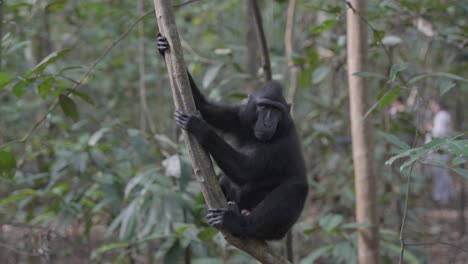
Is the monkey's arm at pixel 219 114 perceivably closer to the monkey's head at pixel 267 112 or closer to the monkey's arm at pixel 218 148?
the monkey's head at pixel 267 112

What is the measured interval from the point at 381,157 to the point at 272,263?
5.78 meters

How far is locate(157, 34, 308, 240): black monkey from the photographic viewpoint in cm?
393

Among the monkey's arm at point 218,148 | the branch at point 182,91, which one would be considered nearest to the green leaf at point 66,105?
the monkey's arm at point 218,148

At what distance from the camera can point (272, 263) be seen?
3.51 metres

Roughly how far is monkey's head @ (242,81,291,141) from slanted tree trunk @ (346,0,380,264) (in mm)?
747

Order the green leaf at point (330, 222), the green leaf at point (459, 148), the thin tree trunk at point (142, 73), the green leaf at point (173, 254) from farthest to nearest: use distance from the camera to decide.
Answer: the thin tree trunk at point (142, 73)
the green leaf at point (173, 254)
the green leaf at point (330, 222)
the green leaf at point (459, 148)

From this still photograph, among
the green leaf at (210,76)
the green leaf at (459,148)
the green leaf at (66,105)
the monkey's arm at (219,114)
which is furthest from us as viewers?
the green leaf at (210,76)

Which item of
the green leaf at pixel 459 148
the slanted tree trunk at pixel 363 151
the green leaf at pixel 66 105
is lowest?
the slanted tree trunk at pixel 363 151

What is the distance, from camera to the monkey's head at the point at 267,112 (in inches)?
174

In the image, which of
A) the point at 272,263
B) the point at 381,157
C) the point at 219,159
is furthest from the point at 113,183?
the point at 381,157

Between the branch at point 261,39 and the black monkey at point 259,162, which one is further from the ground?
the branch at point 261,39

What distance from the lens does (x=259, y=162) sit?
14.1ft

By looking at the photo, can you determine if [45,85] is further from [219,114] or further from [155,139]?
[155,139]

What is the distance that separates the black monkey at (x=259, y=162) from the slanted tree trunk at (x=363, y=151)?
65cm
